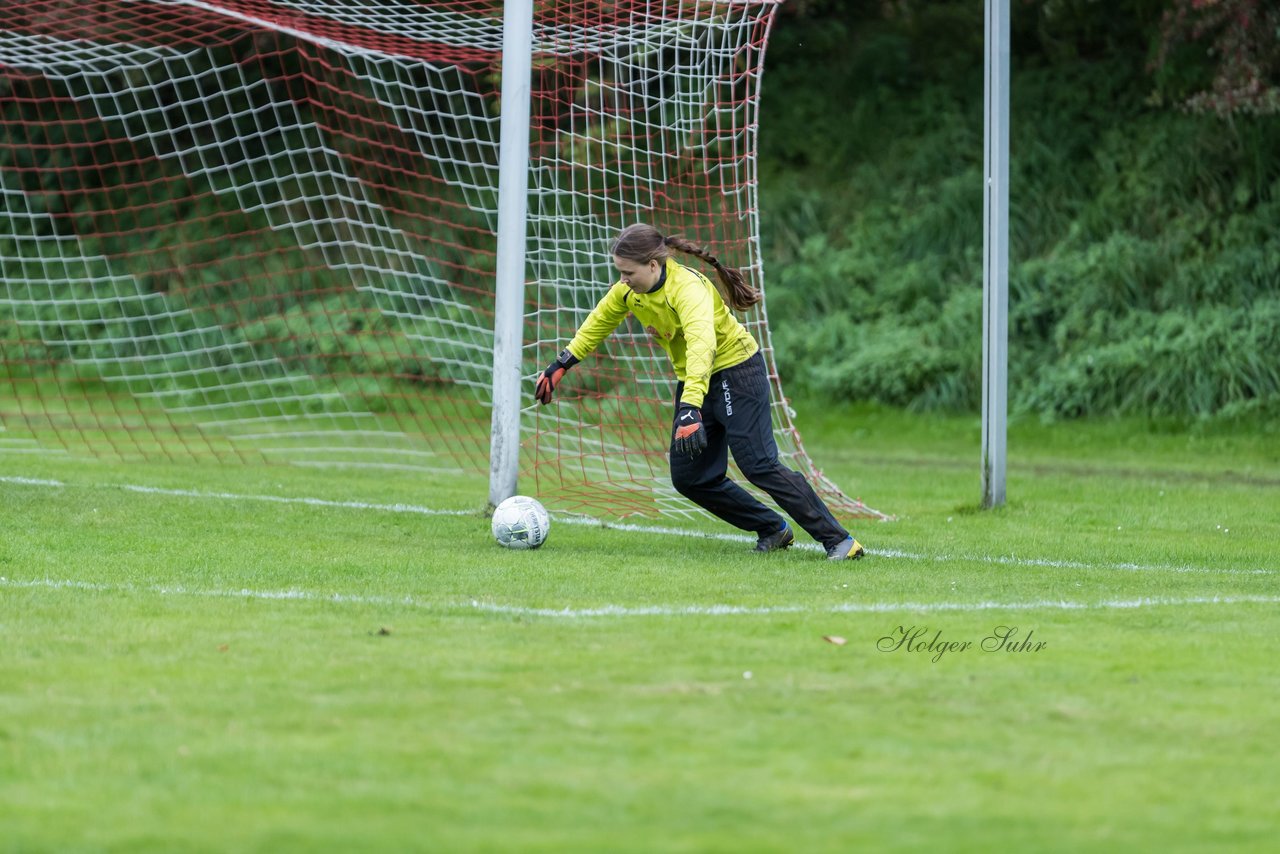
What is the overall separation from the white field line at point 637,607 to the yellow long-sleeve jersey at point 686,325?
160 centimetres

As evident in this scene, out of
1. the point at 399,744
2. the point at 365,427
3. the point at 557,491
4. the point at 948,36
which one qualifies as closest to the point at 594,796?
the point at 399,744

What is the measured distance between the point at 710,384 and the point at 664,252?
675mm

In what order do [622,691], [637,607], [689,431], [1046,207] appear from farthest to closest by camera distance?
1. [1046,207]
2. [689,431]
3. [637,607]
4. [622,691]

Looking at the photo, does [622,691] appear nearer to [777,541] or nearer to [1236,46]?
[777,541]

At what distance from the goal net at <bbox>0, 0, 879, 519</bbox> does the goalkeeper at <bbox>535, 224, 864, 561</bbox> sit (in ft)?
5.97

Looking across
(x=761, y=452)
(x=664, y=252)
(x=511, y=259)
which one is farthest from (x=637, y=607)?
(x=511, y=259)

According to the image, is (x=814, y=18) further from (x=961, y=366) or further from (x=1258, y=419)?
(x=1258, y=419)

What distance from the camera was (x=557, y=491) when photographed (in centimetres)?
1037

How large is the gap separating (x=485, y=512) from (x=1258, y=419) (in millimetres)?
8529

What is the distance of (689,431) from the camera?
7.20 metres

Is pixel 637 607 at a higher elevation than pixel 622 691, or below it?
below

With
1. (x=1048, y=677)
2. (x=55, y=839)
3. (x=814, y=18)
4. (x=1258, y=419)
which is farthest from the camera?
(x=814, y=18)

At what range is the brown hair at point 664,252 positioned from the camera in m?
7.47

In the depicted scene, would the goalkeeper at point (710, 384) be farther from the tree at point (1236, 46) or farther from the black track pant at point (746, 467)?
the tree at point (1236, 46)
